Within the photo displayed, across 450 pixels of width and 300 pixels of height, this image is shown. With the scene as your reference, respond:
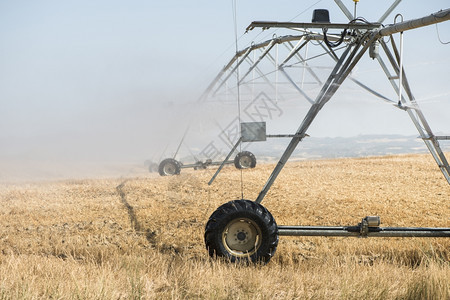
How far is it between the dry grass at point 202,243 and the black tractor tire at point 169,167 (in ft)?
15.1

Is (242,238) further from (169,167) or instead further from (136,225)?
(169,167)

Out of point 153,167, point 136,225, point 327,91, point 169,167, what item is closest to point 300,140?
point 327,91

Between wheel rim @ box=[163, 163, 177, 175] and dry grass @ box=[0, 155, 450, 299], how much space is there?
468 cm

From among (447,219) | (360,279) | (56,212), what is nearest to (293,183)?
(447,219)

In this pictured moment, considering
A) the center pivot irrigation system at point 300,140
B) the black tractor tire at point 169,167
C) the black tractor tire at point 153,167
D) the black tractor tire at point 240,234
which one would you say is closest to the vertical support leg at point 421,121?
the center pivot irrigation system at point 300,140

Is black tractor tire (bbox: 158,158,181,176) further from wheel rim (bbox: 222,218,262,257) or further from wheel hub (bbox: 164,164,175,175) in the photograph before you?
wheel rim (bbox: 222,218,262,257)

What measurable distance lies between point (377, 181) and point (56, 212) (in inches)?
501

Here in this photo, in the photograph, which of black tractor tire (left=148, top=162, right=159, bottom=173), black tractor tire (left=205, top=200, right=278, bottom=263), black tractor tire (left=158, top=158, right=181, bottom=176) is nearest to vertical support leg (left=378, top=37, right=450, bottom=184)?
black tractor tire (left=205, top=200, right=278, bottom=263)

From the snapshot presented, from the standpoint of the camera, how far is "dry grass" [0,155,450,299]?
5219mm

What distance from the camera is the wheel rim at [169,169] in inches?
1007

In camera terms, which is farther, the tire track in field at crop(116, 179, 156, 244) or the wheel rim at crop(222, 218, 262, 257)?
the tire track in field at crop(116, 179, 156, 244)

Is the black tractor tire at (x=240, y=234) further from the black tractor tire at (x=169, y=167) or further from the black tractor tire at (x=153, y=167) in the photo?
the black tractor tire at (x=153, y=167)

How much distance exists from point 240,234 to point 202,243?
246 centimetres

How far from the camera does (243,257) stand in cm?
692
